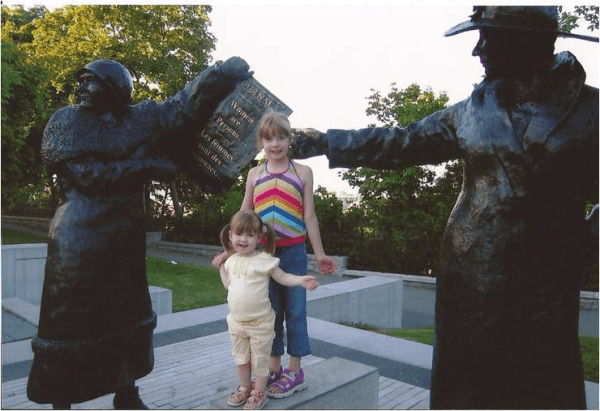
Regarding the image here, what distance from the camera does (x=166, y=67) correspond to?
17469mm

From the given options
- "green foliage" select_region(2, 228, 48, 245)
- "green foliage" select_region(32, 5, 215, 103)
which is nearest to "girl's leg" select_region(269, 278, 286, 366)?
"green foliage" select_region(2, 228, 48, 245)

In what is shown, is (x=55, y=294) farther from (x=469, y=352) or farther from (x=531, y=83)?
(x=531, y=83)

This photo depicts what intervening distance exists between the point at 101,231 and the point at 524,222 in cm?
217

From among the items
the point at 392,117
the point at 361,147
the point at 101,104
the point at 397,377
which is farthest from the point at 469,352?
the point at 392,117

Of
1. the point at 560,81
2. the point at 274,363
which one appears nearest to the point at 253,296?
the point at 274,363

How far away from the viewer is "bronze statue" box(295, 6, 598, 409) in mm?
2018

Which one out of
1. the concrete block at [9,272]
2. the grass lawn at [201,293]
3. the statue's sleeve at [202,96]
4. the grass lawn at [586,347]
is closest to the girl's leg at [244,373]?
the statue's sleeve at [202,96]

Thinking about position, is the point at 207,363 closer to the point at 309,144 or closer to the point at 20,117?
the point at 309,144

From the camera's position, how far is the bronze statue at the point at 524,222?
6.62 feet

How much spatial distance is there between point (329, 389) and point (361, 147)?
1520 mm

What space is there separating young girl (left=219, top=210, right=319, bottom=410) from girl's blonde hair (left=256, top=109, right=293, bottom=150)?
0.44m

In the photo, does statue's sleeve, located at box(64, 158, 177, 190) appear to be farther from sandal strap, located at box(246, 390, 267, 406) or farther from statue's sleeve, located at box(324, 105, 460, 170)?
sandal strap, located at box(246, 390, 267, 406)

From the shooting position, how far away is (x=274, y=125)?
268cm

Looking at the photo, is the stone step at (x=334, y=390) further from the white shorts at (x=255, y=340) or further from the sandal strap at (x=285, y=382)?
the white shorts at (x=255, y=340)
